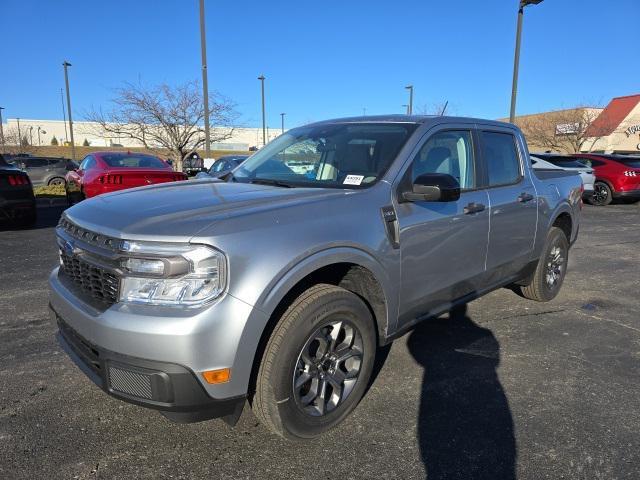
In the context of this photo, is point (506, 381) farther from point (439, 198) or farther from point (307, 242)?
point (307, 242)

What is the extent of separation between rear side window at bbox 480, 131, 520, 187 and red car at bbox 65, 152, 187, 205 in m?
6.73

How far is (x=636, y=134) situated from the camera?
1731 inches

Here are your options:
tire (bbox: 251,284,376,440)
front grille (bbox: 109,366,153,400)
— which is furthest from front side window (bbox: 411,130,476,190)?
front grille (bbox: 109,366,153,400)

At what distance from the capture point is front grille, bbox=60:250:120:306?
7.50 ft

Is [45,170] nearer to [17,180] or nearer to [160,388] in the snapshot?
[17,180]

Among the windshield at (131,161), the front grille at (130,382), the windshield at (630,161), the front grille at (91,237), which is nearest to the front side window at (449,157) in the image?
the front grille at (91,237)

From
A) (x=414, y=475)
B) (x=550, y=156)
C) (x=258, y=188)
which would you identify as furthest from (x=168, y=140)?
(x=414, y=475)

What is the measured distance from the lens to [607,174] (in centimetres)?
1546

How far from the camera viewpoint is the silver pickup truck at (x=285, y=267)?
2125 mm

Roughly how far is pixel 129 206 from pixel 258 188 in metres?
0.85

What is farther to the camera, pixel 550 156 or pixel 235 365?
pixel 550 156

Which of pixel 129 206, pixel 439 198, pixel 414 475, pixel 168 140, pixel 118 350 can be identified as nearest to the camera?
pixel 118 350

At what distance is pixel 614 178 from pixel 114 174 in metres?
14.8

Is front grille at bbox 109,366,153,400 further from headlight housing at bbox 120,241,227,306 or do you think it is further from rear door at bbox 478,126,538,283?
rear door at bbox 478,126,538,283
